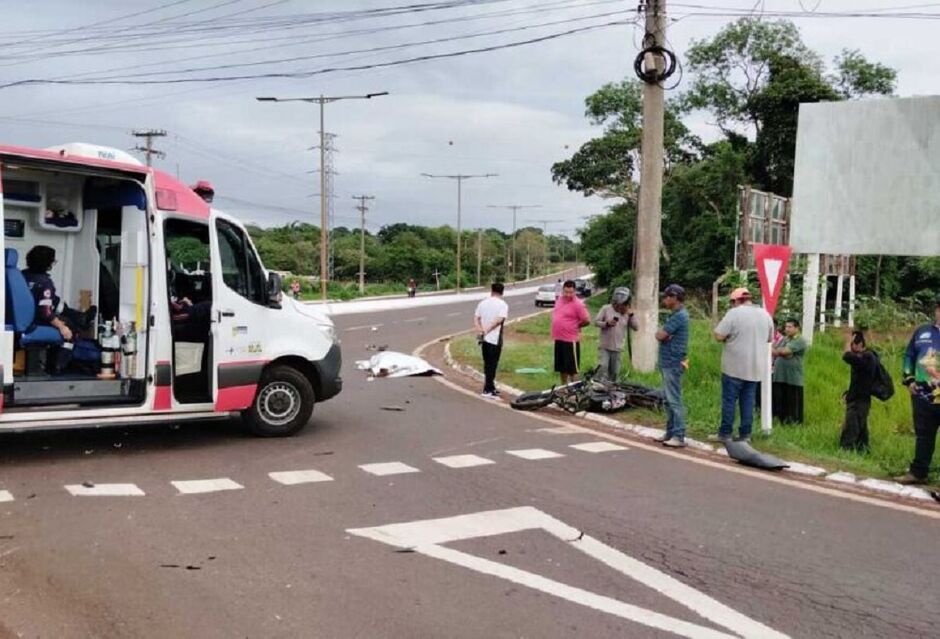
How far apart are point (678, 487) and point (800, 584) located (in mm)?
2207

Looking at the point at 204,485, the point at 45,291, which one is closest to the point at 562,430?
the point at 204,485

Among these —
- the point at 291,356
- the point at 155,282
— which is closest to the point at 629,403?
the point at 291,356

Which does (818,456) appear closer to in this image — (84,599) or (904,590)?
(904,590)

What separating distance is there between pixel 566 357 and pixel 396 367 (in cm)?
434

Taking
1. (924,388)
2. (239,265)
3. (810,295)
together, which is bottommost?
(924,388)

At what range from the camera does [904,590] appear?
473 cm

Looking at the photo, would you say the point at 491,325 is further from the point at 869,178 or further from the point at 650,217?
the point at 869,178

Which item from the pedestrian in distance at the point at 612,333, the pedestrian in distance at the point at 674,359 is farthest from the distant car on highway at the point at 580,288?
the pedestrian in distance at the point at 674,359

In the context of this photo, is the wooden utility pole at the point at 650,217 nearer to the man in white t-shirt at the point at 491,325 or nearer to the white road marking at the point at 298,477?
the man in white t-shirt at the point at 491,325

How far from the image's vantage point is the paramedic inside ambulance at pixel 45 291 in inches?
311

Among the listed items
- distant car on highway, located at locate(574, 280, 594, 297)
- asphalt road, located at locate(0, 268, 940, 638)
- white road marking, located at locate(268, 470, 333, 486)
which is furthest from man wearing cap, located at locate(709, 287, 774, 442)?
white road marking, located at locate(268, 470, 333, 486)

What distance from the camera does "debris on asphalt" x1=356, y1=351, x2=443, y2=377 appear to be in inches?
589

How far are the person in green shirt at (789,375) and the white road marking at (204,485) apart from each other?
6604 millimetres

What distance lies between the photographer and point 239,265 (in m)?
8.46
